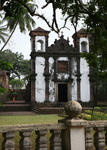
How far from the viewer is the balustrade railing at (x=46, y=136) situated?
147 inches

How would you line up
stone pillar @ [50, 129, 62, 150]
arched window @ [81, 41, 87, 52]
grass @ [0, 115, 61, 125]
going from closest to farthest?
stone pillar @ [50, 129, 62, 150]
grass @ [0, 115, 61, 125]
arched window @ [81, 41, 87, 52]

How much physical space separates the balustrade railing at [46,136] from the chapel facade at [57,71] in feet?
63.7

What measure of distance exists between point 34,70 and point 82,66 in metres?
6.10

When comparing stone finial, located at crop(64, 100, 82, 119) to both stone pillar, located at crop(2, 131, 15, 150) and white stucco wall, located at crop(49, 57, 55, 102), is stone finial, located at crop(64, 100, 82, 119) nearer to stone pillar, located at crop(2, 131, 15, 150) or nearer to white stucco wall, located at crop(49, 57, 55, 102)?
stone pillar, located at crop(2, 131, 15, 150)

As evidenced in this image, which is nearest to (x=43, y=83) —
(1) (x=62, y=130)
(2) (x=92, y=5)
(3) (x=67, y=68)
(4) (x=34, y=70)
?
(4) (x=34, y=70)

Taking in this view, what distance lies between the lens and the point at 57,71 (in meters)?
24.2

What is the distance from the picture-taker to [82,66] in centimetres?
2500

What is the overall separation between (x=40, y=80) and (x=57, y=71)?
2.37m

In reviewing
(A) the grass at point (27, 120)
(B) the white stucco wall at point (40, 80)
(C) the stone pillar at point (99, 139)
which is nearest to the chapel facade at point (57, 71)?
(B) the white stucco wall at point (40, 80)

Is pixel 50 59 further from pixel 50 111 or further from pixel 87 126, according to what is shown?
→ pixel 87 126

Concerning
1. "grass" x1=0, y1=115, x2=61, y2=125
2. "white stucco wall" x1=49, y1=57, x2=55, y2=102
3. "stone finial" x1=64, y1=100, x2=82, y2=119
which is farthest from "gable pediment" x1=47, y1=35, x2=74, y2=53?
"stone finial" x1=64, y1=100, x2=82, y2=119

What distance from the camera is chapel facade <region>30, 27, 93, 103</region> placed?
23.7 metres

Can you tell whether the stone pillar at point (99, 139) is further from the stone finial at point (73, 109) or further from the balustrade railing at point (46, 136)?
the stone finial at point (73, 109)

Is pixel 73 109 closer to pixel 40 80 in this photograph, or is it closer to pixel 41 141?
pixel 41 141
